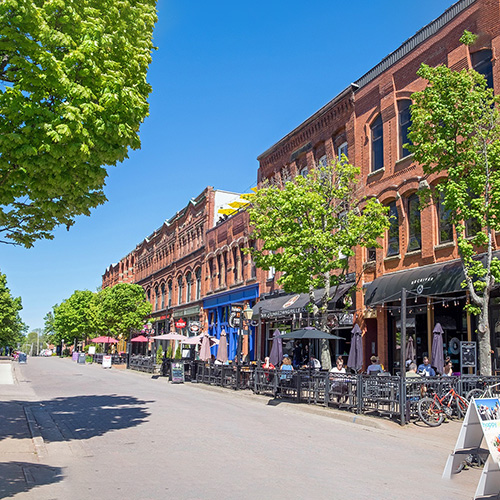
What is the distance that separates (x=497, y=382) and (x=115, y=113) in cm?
1146

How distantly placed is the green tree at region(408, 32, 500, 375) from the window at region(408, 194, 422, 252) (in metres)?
4.76

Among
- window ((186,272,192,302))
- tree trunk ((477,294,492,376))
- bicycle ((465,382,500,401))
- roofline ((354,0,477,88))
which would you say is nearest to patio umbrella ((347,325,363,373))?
tree trunk ((477,294,492,376))

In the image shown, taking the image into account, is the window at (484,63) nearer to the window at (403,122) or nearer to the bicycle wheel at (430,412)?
the window at (403,122)

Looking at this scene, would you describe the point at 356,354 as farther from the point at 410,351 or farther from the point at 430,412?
the point at 430,412

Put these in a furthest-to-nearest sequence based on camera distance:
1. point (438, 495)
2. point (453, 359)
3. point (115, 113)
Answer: point (453, 359)
point (115, 113)
point (438, 495)

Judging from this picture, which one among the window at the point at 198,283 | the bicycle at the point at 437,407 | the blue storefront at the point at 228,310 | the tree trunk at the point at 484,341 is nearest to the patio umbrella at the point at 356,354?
the tree trunk at the point at 484,341

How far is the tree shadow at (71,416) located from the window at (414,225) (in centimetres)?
1108

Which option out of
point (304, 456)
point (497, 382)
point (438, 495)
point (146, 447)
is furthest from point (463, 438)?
point (497, 382)

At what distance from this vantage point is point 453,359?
18203 millimetres

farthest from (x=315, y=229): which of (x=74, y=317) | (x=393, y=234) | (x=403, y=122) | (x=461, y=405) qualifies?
(x=74, y=317)

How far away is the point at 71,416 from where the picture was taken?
13547 mm

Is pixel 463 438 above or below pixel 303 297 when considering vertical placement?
below

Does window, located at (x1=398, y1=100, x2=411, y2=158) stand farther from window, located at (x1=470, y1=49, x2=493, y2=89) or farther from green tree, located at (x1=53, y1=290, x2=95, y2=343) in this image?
green tree, located at (x1=53, y1=290, x2=95, y2=343)

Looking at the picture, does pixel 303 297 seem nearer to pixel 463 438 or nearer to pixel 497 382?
pixel 497 382
